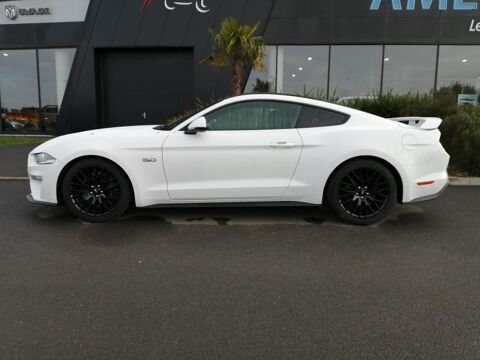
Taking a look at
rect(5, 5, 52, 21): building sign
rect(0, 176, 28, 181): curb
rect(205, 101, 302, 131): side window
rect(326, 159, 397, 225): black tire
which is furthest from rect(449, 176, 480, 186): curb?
rect(5, 5, 52, 21): building sign

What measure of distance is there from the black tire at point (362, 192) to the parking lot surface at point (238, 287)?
0.20 metres

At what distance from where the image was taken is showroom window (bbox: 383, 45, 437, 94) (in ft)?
45.5

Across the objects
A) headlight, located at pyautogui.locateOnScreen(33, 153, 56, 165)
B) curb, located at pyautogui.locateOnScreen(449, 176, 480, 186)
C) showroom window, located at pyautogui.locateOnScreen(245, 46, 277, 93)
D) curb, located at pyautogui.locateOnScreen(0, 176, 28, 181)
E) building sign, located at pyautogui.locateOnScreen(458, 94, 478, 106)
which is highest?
showroom window, located at pyautogui.locateOnScreen(245, 46, 277, 93)

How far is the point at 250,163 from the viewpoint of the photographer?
4.72 m

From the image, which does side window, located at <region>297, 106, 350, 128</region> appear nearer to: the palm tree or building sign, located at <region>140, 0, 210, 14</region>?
the palm tree

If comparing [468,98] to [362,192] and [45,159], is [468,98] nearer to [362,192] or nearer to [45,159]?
[362,192]

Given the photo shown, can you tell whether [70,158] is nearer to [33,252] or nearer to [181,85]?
[33,252]

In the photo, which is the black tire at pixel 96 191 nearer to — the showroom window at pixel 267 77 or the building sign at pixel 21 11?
the showroom window at pixel 267 77

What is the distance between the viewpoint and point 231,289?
323 cm

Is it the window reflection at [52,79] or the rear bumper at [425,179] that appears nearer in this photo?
the rear bumper at [425,179]

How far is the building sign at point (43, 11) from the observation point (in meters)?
14.8

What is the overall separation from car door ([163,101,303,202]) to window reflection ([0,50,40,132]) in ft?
44.4

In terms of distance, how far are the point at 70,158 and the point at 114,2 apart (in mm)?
11570

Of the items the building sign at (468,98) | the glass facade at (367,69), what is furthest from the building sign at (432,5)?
the building sign at (468,98)
